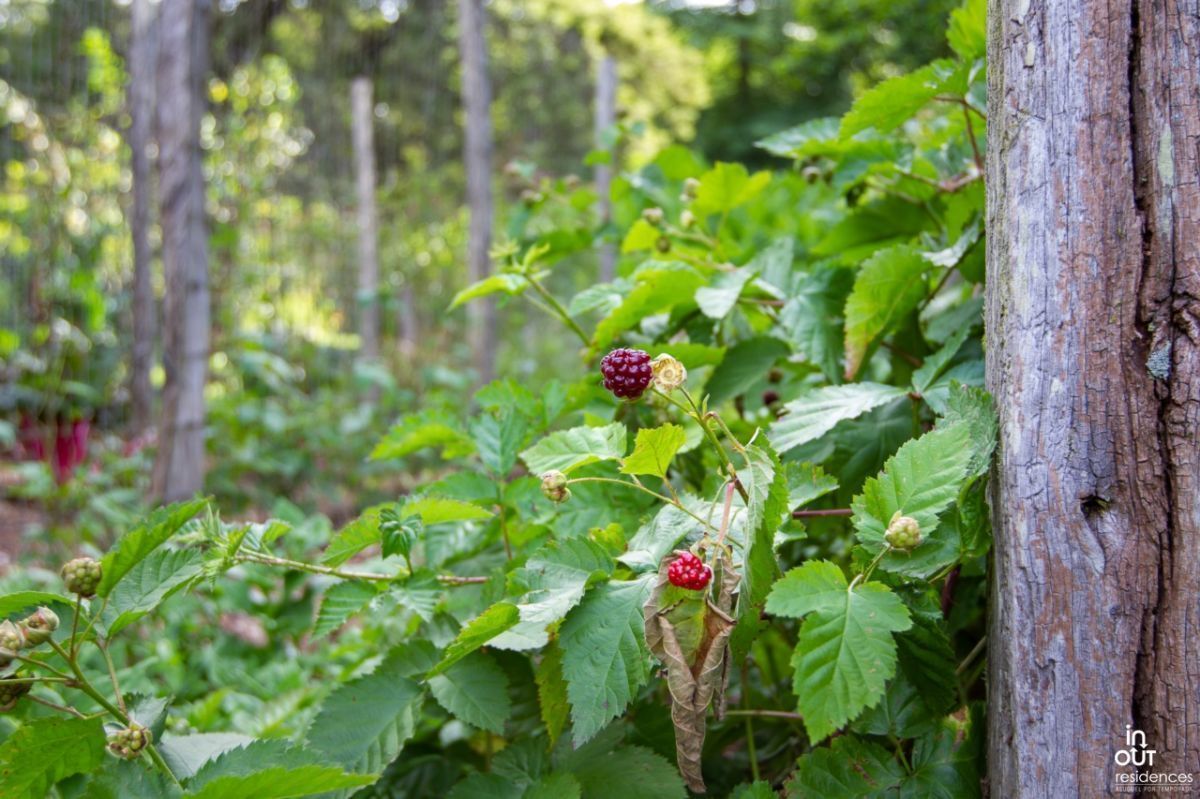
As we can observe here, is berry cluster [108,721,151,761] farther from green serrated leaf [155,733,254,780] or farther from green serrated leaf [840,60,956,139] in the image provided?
green serrated leaf [840,60,956,139]

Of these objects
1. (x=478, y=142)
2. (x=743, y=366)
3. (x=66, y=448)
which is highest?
(x=478, y=142)

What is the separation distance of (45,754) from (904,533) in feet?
2.63

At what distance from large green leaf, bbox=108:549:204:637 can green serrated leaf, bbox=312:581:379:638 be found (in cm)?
14

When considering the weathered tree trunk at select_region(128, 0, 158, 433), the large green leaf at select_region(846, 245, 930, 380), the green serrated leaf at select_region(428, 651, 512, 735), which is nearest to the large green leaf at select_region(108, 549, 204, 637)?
the green serrated leaf at select_region(428, 651, 512, 735)

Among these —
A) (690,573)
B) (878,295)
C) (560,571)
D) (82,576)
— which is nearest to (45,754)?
(82,576)

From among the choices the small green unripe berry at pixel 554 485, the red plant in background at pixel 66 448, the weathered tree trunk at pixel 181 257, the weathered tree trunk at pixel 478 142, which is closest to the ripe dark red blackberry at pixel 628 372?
the small green unripe berry at pixel 554 485

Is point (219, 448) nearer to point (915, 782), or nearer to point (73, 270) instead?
point (73, 270)

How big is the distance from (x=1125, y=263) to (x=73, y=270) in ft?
14.0

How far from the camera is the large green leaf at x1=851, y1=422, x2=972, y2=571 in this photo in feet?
2.47

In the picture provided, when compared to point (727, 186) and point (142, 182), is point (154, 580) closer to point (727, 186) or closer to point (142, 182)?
point (727, 186)

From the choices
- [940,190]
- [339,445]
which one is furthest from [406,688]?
[339,445]

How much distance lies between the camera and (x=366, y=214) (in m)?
6.05

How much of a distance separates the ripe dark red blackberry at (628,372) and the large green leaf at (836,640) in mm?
197

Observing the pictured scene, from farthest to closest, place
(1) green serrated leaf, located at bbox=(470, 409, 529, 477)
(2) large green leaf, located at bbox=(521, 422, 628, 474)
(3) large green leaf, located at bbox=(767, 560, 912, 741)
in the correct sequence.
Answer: (1) green serrated leaf, located at bbox=(470, 409, 529, 477)
(2) large green leaf, located at bbox=(521, 422, 628, 474)
(3) large green leaf, located at bbox=(767, 560, 912, 741)
